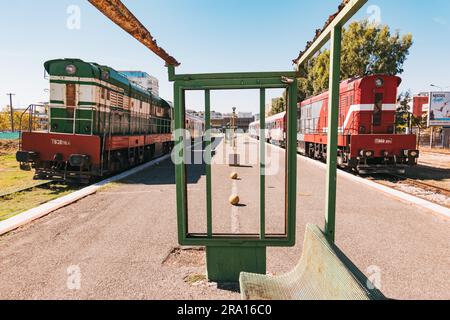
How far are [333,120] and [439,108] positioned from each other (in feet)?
126

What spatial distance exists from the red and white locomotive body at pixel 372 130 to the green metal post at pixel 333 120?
983 centimetres

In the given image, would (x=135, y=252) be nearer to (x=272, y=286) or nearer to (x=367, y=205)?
(x=272, y=286)

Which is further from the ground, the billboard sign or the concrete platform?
the billboard sign

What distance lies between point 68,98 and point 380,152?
1204 centimetres

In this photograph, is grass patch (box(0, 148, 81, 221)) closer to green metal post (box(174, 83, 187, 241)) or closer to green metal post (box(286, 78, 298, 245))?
green metal post (box(174, 83, 187, 241))

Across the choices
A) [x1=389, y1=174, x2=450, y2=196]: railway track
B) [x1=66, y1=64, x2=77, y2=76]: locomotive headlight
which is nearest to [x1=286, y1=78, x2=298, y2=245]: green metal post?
[x1=389, y1=174, x2=450, y2=196]: railway track

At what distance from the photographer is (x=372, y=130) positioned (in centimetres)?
1298

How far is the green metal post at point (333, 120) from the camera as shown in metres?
3.01

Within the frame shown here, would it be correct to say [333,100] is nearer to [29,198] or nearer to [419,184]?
[29,198]

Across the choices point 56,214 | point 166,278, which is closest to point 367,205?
point 166,278

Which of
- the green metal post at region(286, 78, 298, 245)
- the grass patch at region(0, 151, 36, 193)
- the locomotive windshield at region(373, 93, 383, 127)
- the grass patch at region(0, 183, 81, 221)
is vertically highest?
the locomotive windshield at region(373, 93, 383, 127)

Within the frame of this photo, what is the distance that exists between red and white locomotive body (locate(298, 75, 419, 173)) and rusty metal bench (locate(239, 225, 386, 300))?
9864 mm

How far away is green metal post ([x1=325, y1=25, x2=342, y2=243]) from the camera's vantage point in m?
3.01

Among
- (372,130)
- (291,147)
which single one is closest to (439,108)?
(372,130)
